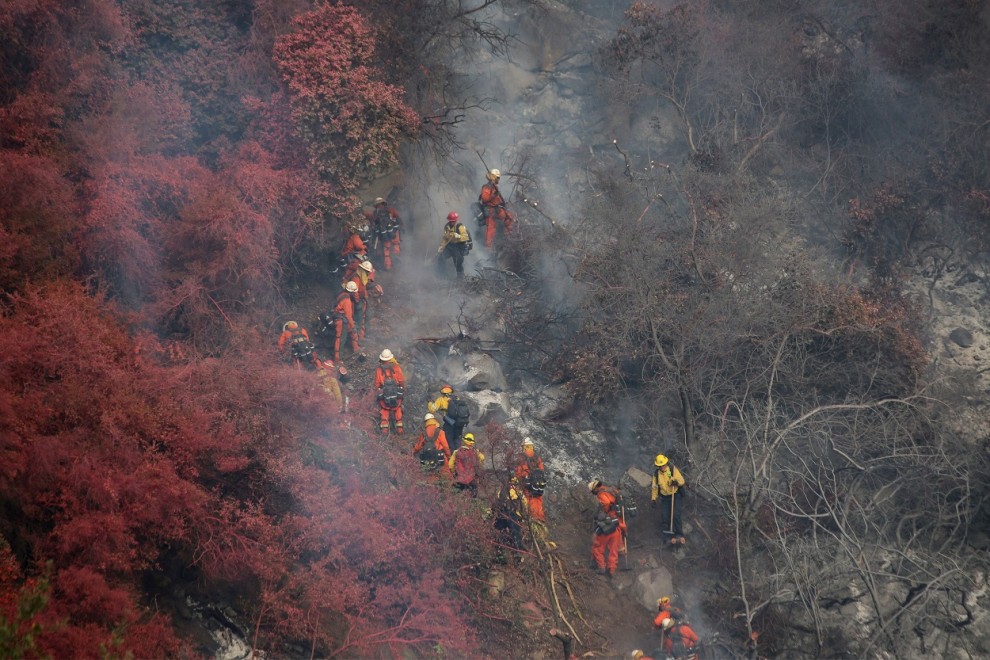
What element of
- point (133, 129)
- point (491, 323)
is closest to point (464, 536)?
point (491, 323)

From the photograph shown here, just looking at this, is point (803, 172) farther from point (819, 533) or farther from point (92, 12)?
point (92, 12)

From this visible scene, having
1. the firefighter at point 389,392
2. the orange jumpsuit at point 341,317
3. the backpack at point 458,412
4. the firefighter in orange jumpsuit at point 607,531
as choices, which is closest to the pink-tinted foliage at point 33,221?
the orange jumpsuit at point 341,317

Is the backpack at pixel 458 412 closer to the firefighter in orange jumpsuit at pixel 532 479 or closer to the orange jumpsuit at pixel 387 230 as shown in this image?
the firefighter in orange jumpsuit at pixel 532 479

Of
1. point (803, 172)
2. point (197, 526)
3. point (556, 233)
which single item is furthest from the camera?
point (803, 172)

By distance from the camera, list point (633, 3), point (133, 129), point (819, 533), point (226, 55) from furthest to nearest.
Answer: point (633, 3)
point (226, 55)
point (133, 129)
point (819, 533)

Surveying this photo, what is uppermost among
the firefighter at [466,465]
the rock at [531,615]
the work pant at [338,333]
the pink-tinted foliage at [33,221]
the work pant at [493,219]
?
the pink-tinted foliage at [33,221]

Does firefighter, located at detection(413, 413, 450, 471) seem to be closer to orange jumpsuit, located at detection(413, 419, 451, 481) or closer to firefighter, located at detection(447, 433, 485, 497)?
orange jumpsuit, located at detection(413, 419, 451, 481)

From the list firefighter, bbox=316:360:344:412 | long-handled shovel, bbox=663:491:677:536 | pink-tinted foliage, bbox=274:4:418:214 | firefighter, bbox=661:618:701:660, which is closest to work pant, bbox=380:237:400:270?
pink-tinted foliage, bbox=274:4:418:214
